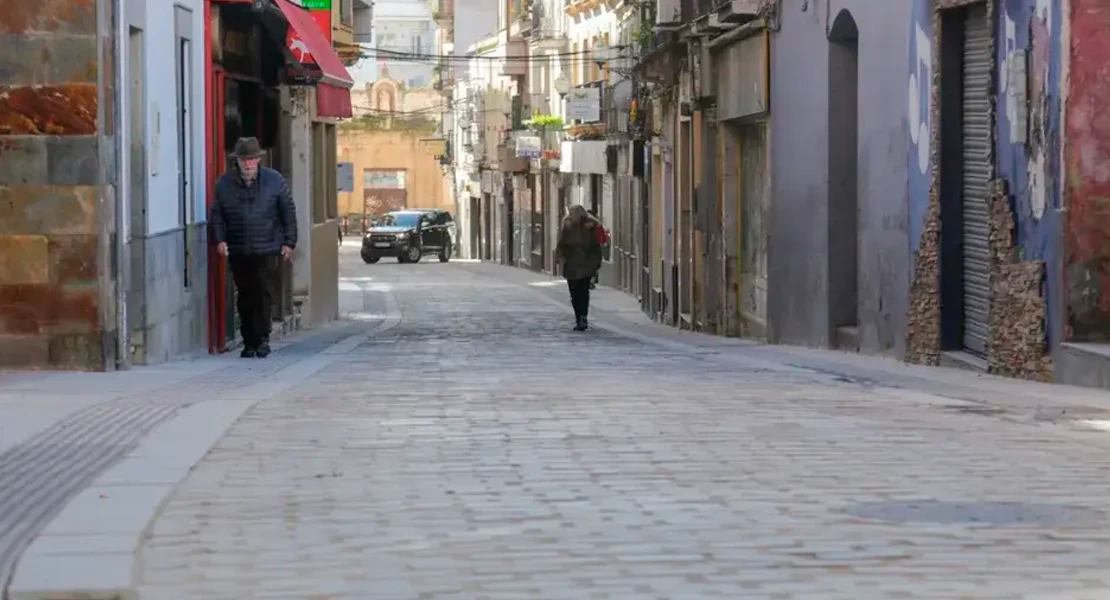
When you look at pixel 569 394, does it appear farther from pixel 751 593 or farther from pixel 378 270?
pixel 378 270

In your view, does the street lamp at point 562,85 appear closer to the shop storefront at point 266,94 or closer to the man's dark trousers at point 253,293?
the shop storefront at point 266,94

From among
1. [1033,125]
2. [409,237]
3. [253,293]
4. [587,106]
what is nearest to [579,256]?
[253,293]

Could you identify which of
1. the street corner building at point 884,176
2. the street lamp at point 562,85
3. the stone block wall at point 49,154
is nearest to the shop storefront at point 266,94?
the street corner building at point 884,176

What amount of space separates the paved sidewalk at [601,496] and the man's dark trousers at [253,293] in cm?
444

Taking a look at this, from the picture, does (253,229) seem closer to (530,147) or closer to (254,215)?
(254,215)

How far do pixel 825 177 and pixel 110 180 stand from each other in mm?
9941

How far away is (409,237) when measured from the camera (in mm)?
78125

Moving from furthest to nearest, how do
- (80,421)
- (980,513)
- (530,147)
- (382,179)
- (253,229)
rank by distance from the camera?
(382,179)
(530,147)
(253,229)
(80,421)
(980,513)

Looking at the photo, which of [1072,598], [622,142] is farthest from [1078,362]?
[622,142]

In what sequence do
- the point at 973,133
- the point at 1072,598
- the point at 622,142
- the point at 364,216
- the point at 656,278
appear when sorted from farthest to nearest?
the point at 364,216 → the point at 622,142 → the point at 656,278 → the point at 973,133 → the point at 1072,598

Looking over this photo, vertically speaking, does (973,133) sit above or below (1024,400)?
above

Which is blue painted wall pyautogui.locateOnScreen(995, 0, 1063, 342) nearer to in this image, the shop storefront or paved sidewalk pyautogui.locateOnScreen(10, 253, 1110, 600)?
paved sidewalk pyautogui.locateOnScreen(10, 253, 1110, 600)

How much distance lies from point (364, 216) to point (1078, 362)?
320ft

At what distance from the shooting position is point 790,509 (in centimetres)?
834
